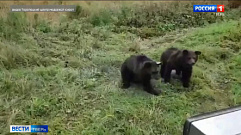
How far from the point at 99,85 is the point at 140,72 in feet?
2.02

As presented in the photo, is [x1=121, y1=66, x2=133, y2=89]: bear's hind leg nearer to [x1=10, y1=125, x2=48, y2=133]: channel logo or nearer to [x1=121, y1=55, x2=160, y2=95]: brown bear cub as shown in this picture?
[x1=121, y1=55, x2=160, y2=95]: brown bear cub

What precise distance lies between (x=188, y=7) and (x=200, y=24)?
826 millimetres

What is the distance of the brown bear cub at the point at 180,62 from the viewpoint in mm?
3395

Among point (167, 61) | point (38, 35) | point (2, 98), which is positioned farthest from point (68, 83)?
point (38, 35)

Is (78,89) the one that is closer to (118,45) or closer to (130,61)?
(130,61)

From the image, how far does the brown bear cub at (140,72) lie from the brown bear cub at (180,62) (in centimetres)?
38

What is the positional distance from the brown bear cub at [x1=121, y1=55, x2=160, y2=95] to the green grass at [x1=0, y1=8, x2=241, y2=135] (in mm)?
113

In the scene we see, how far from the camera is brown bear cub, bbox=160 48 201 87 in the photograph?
339cm

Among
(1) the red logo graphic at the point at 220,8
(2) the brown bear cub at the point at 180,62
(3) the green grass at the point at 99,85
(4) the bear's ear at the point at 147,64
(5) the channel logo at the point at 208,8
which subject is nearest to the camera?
(3) the green grass at the point at 99,85

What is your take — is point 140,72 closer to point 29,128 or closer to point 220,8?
point 29,128

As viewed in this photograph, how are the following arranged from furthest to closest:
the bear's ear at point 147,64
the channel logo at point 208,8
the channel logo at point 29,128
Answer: the channel logo at point 208,8 < the bear's ear at point 147,64 < the channel logo at point 29,128

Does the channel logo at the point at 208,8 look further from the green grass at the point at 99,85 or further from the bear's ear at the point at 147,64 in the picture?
the bear's ear at the point at 147,64

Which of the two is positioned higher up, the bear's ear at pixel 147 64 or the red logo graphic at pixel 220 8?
the red logo graphic at pixel 220 8

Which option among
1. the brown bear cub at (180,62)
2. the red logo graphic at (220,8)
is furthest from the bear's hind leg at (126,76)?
the red logo graphic at (220,8)
